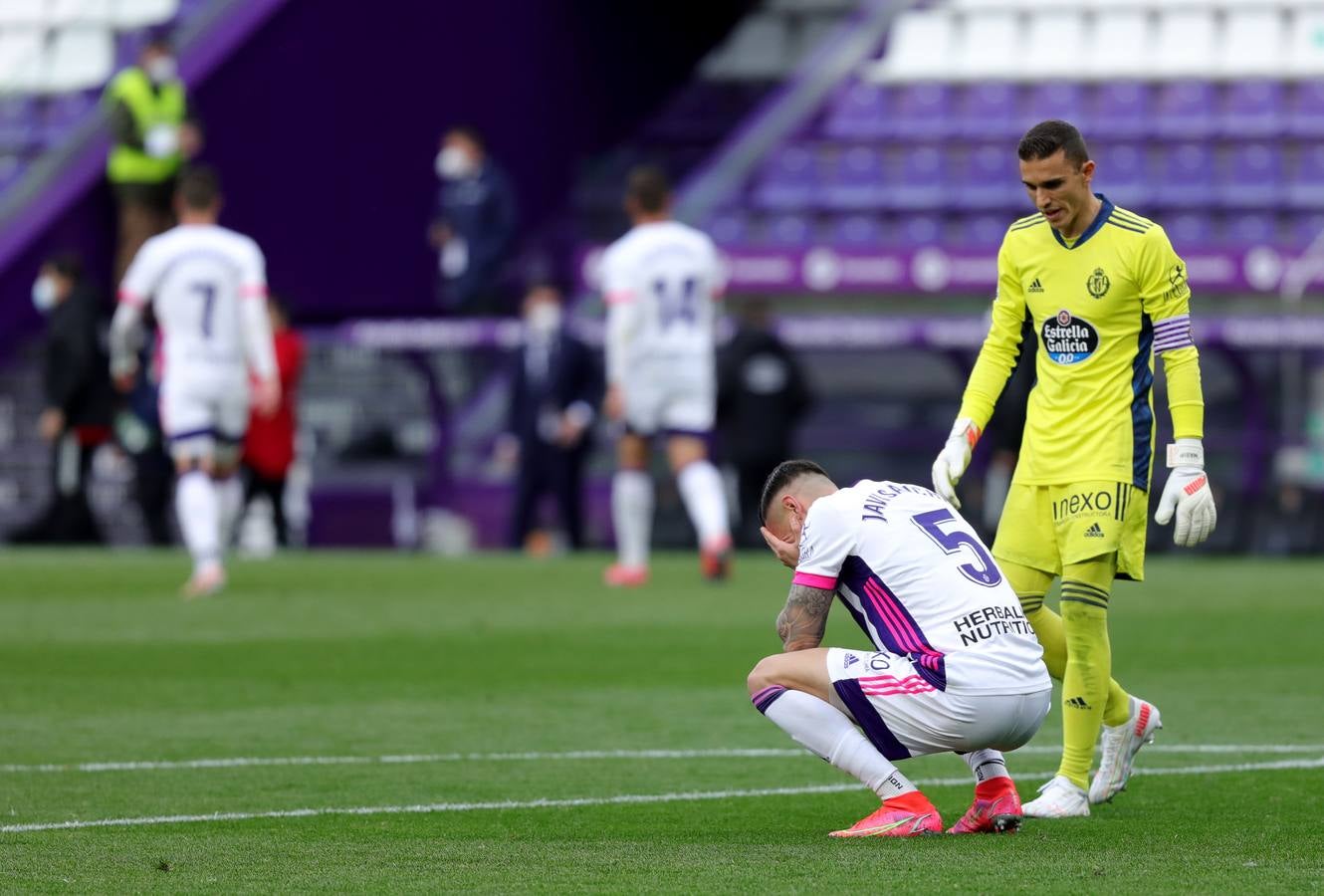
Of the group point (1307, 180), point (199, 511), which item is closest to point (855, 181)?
point (1307, 180)

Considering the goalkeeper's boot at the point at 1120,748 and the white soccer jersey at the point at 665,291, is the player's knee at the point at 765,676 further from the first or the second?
the white soccer jersey at the point at 665,291

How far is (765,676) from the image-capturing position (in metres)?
5.59

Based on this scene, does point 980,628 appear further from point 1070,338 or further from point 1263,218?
point 1263,218

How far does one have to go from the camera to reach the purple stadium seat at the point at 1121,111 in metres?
23.0

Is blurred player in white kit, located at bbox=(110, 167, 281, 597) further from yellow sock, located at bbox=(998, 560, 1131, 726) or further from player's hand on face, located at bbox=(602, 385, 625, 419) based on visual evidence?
yellow sock, located at bbox=(998, 560, 1131, 726)

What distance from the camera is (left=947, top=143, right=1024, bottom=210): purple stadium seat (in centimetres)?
2252

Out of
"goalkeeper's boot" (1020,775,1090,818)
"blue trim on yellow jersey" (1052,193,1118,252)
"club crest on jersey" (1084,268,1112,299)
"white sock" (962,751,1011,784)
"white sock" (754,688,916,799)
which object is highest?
"blue trim on yellow jersey" (1052,193,1118,252)

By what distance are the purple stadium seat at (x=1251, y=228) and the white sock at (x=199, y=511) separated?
11.9 meters

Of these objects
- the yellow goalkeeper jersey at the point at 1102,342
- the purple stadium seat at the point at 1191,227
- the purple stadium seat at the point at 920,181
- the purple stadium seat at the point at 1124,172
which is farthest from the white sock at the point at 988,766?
the purple stadium seat at the point at 920,181

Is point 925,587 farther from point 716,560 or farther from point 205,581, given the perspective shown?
point 205,581

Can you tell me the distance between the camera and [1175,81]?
77.3 ft

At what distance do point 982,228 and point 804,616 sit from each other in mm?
17390

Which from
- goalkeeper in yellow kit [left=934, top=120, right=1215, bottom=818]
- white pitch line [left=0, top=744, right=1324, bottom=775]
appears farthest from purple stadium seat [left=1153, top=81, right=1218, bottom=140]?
goalkeeper in yellow kit [left=934, top=120, right=1215, bottom=818]

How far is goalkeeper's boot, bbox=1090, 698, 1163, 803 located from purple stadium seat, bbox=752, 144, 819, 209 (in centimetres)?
1689
